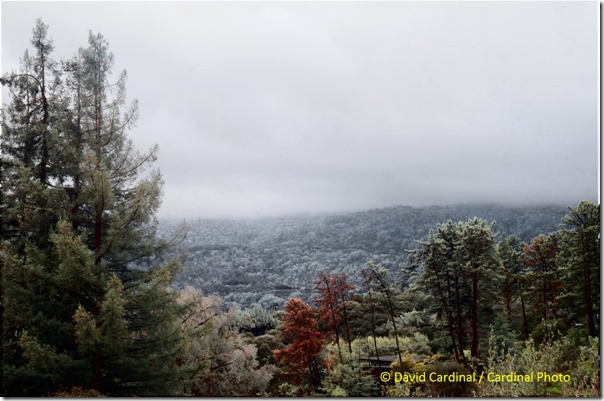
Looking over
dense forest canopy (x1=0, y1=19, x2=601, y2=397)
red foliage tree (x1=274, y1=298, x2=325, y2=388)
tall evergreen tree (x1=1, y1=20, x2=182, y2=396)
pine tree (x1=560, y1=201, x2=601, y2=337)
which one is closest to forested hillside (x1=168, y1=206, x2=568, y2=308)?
red foliage tree (x1=274, y1=298, x2=325, y2=388)

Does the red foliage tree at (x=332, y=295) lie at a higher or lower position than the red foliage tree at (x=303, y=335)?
higher

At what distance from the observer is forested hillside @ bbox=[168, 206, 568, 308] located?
87.6 ft

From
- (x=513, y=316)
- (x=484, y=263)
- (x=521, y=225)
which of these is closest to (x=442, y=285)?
(x=484, y=263)

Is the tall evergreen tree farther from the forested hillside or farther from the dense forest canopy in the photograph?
the forested hillside

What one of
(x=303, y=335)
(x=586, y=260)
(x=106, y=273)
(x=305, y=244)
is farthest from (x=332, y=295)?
(x=305, y=244)

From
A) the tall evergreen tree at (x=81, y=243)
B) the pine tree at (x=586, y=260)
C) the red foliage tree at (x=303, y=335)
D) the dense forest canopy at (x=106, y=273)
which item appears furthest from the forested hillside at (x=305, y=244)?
the tall evergreen tree at (x=81, y=243)

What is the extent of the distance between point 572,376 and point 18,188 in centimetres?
1081

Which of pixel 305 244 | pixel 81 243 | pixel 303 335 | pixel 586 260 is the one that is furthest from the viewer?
pixel 305 244

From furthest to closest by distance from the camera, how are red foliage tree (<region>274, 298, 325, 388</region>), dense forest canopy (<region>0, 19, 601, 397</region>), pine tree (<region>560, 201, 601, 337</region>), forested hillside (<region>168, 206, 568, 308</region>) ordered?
forested hillside (<region>168, 206, 568, 308</region>) < red foliage tree (<region>274, 298, 325, 388</region>) < pine tree (<region>560, 201, 601, 337</region>) < dense forest canopy (<region>0, 19, 601, 397</region>)

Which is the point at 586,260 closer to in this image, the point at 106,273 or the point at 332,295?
the point at 332,295

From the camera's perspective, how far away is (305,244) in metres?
40.7

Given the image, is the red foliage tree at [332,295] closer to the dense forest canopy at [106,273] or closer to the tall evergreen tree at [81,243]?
the dense forest canopy at [106,273]

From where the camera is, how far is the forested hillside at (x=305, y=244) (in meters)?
26.7

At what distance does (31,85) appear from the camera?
29.1ft
